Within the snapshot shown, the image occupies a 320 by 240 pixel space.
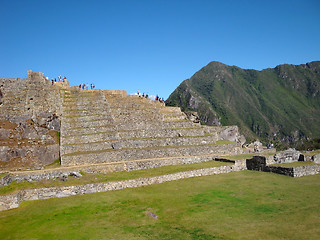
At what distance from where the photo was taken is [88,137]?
29984 millimetres

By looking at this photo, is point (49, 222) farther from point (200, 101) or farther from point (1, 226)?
point (200, 101)

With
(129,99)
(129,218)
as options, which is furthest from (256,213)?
(129,99)

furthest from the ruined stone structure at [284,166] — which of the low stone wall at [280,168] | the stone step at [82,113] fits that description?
the stone step at [82,113]

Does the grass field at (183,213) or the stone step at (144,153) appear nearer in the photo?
the grass field at (183,213)

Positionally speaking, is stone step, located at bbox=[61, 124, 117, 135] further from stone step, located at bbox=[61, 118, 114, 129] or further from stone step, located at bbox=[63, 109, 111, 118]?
stone step, located at bbox=[63, 109, 111, 118]

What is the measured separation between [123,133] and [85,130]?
422 centimetres

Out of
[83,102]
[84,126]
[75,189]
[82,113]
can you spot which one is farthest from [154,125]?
[75,189]

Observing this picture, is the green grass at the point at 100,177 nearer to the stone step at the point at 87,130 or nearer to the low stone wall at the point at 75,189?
the low stone wall at the point at 75,189

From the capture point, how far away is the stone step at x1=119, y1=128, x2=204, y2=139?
32.3 m

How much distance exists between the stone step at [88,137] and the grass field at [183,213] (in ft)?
34.6

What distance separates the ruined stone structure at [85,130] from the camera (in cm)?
2658

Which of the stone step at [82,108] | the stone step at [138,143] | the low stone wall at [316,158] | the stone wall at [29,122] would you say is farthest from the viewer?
the stone step at [82,108]

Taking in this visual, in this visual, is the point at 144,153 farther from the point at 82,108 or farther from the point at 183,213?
the point at 183,213

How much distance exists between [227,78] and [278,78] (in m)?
39.6
